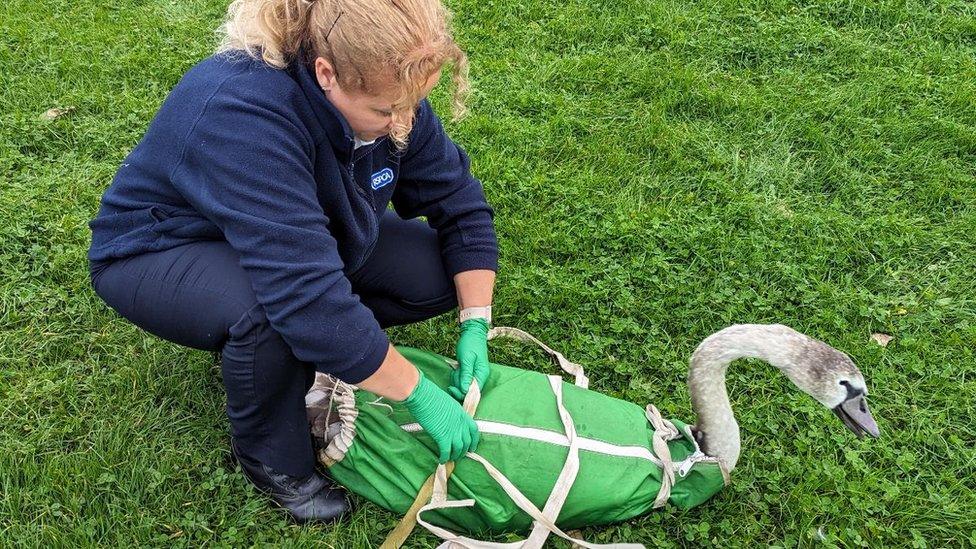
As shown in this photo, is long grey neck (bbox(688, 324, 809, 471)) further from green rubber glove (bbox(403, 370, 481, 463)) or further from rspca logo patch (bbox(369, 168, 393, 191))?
rspca logo patch (bbox(369, 168, 393, 191))

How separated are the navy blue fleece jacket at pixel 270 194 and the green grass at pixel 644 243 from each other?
0.78 m

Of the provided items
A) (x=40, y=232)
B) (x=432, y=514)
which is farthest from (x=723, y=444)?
(x=40, y=232)

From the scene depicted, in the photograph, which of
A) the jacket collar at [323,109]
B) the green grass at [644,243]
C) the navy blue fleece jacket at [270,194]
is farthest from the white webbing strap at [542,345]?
the jacket collar at [323,109]

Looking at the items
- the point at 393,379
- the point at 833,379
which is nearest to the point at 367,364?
the point at 393,379

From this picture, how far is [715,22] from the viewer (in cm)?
467

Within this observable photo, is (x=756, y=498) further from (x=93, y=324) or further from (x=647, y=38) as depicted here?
(x=647, y=38)

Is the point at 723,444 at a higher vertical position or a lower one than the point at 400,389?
lower

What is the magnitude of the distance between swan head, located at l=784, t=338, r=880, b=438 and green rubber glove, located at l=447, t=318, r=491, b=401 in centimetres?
96

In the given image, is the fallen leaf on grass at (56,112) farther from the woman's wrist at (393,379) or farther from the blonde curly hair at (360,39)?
the woman's wrist at (393,379)

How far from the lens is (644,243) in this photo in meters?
3.43

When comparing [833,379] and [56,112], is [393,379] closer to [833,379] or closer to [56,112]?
[833,379]

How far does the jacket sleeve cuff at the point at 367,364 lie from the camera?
194 centimetres

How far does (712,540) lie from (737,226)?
5.42ft

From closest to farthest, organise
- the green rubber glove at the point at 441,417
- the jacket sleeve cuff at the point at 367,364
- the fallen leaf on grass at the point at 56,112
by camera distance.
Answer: the jacket sleeve cuff at the point at 367,364 < the green rubber glove at the point at 441,417 < the fallen leaf on grass at the point at 56,112
